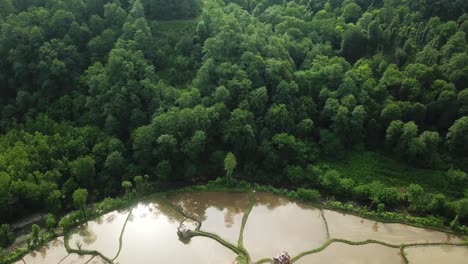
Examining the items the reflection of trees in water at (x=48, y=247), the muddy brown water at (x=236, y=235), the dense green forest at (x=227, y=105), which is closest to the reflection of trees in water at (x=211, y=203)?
the muddy brown water at (x=236, y=235)

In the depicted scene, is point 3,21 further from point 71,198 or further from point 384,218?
point 384,218

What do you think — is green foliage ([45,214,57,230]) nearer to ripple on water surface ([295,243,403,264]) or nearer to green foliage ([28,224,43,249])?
green foliage ([28,224,43,249])

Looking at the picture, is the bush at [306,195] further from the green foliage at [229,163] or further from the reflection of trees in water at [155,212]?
the reflection of trees in water at [155,212]

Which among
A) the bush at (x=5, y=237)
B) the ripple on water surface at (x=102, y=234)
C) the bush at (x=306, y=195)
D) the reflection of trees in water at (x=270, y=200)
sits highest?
the bush at (x=306, y=195)

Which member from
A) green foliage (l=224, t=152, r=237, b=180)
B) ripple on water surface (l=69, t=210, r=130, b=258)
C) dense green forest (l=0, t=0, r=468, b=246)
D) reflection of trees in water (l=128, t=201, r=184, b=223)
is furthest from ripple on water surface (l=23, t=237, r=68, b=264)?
green foliage (l=224, t=152, r=237, b=180)

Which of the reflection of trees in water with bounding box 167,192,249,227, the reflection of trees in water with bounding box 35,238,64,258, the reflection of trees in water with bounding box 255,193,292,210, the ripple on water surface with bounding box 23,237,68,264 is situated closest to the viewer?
the ripple on water surface with bounding box 23,237,68,264

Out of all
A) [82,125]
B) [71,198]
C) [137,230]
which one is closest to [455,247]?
[137,230]
